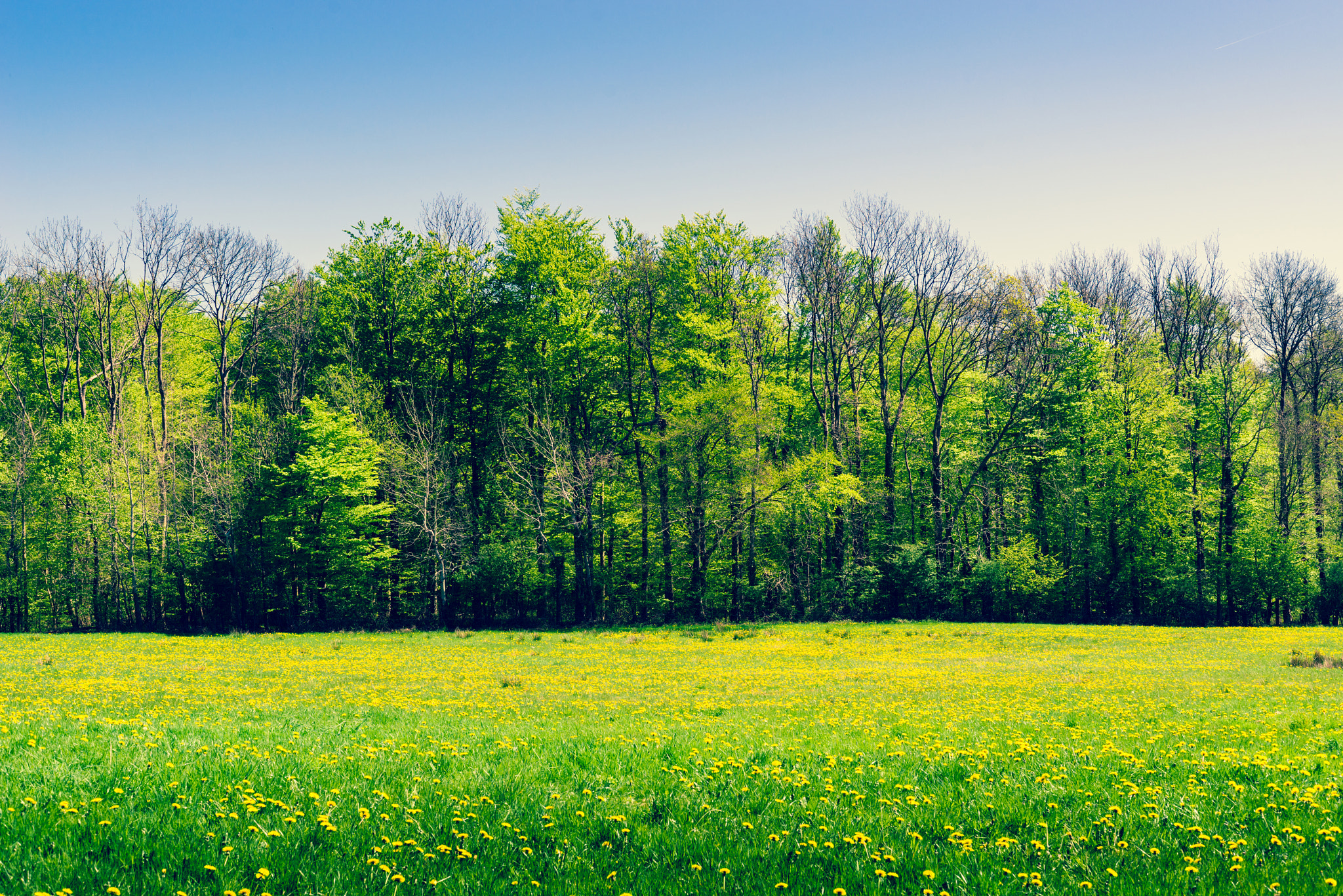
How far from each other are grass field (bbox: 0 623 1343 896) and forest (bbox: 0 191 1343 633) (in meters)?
23.2

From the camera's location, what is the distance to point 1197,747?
949 centimetres

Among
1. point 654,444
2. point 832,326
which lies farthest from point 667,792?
point 832,326

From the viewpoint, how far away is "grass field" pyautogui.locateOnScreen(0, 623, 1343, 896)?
4961mm

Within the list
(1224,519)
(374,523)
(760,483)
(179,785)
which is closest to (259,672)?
(179,785)

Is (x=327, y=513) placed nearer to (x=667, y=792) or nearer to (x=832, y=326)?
(x=832, y=326)

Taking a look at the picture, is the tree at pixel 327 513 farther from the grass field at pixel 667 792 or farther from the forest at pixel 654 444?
the grass field at pixel 667 792

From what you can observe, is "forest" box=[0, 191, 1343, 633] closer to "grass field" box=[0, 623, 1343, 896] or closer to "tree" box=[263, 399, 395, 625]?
"tree" box=[263, 399, 395, 625]

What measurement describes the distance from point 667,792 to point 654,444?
33.4m

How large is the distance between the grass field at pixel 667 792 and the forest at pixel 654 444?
2320cm

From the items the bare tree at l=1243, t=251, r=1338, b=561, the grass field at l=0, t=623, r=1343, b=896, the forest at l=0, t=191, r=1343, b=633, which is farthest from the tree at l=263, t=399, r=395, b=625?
the bare tree at l=1243, t=251, r=1338, b=561

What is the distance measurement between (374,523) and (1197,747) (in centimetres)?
3795

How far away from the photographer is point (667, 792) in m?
6.92

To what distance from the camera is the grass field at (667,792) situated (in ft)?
16.3

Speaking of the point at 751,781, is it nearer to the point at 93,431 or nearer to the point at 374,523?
the point at 374,523
